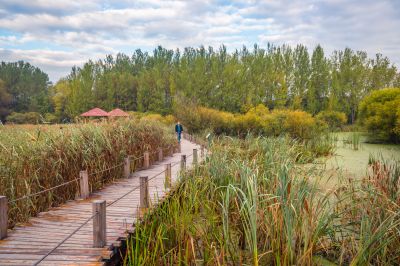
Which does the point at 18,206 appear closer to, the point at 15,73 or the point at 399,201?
the point at 399,201

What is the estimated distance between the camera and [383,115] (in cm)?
2009

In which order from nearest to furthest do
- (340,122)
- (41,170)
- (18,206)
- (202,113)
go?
1. (18,206)
2. (41,170)
3. (202,113)
4. (340,122)

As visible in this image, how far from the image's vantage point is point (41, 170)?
19.7ft

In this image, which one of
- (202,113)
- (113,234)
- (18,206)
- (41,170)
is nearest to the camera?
(113,234)

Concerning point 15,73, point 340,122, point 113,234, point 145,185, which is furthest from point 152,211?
point 15,73

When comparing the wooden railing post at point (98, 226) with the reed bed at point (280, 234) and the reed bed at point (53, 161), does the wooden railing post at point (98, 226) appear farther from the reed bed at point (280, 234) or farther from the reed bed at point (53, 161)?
the reed bed at point (53, 161)

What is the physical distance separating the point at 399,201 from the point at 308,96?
101 ft

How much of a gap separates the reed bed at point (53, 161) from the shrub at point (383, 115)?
16.2 meters

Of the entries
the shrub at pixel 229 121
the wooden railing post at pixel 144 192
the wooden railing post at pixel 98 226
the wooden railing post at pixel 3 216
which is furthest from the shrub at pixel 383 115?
the wooden railing post at pixel 3 216

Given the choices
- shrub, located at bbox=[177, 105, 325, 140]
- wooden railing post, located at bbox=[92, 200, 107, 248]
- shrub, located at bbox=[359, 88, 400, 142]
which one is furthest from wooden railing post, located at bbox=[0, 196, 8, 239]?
shrub, located at bbox=[359, 88, 400, 142]

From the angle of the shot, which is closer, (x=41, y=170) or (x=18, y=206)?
(x=18, y=206)

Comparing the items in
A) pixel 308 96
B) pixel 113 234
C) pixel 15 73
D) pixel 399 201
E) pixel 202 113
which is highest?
pixel 15 73

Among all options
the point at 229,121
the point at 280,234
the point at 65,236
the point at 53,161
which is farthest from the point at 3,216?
the point at 229,121

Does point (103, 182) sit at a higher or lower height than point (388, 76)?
lower
